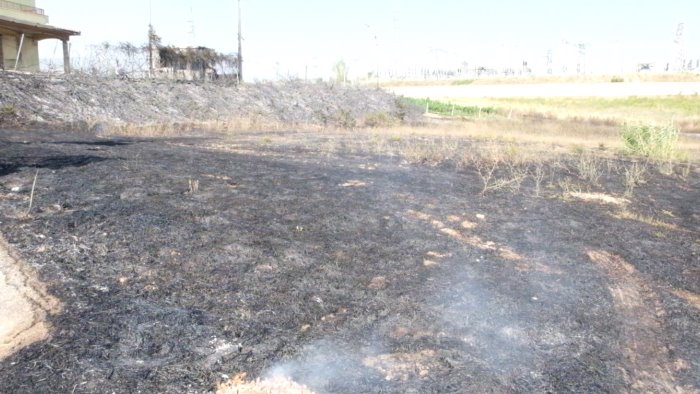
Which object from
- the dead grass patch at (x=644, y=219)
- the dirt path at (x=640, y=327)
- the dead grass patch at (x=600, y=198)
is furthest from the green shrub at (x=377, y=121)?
the dirt path at (x=640, y=327)

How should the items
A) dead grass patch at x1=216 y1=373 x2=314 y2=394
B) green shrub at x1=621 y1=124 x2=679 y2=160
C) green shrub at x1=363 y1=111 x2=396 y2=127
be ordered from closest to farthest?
dead grass patch at x1=216 y1=373 x2=314 y2=394 → green shrub at x1=621 y1=124 x2=679 y2=160 → green shrub at x1=363 y1=111 x2=396 y2=127

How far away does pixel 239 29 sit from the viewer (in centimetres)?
2500

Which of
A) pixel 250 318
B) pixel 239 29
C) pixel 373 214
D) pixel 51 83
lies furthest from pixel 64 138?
pixel 239 29

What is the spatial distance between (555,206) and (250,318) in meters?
4.69

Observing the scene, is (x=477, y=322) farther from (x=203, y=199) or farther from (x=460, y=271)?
(x=203, y=199)

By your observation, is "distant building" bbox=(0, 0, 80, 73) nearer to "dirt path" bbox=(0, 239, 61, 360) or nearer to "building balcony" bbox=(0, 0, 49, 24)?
"building balcony" bbox=(0, 0, 49, 24)

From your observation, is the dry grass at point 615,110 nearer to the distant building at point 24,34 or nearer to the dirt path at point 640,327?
the distant building at point 24,34

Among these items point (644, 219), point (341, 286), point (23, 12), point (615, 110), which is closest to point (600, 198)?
point (644, 219)

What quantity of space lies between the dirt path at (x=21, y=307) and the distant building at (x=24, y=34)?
56.0 feet

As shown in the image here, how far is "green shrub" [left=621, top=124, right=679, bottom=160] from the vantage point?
11.9 meters

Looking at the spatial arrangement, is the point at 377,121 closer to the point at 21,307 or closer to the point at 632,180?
the point at 632,180

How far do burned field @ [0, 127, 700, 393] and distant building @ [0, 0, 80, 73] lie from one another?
52.6 ft

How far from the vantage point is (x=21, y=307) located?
2.90 metres

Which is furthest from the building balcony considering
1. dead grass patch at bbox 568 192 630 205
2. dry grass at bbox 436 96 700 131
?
dry grass at bbox 436 96 700 131
